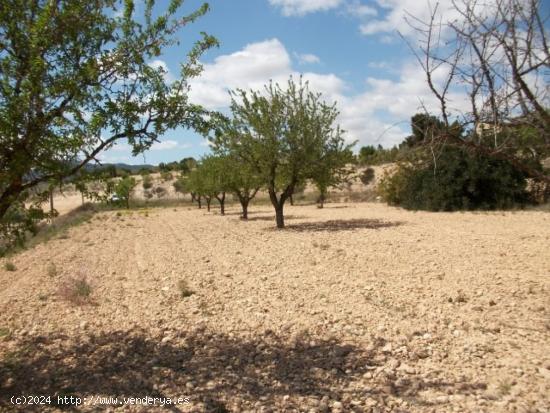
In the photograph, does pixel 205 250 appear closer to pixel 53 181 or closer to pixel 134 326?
pixel 134 326

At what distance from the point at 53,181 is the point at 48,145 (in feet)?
1.41

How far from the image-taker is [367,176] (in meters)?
55.9

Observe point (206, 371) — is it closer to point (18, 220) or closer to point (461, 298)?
point (18, 220)

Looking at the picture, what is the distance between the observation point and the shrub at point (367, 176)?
181 feet

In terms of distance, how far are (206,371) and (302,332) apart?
60.2 inches

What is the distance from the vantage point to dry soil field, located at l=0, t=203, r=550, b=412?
4.55 m

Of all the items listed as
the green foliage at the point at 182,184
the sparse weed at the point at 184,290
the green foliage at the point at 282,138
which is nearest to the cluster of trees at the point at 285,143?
the green foliage at the point at 282,138

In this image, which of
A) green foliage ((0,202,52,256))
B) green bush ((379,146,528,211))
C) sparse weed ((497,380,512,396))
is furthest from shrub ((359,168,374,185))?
Answer: green foliage ((0,202,52,256))

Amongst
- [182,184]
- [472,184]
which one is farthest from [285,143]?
[182,184]

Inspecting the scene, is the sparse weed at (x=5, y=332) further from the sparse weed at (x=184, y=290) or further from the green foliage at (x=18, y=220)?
the sparse weed at (x=184, y=290)

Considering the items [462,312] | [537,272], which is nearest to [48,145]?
[462,312]

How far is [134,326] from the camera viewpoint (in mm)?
6879

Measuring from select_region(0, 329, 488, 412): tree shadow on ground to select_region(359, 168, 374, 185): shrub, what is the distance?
1977 inches

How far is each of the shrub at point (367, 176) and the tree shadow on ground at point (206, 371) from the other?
50.2 meters
